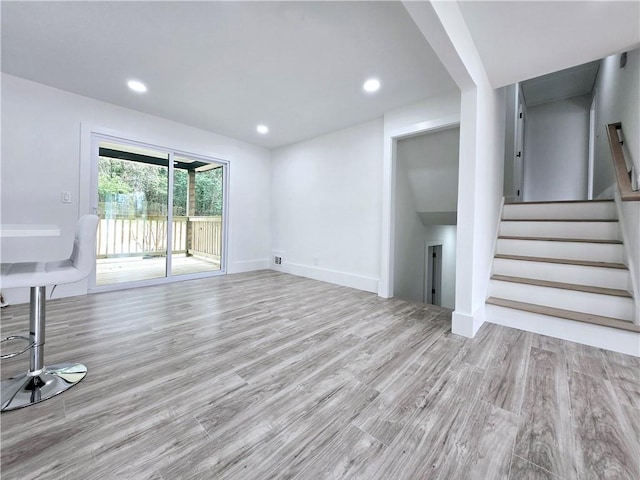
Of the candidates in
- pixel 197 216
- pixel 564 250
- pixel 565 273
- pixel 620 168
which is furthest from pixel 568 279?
pixel 197 216

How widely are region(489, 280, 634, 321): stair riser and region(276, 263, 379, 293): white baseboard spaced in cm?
141

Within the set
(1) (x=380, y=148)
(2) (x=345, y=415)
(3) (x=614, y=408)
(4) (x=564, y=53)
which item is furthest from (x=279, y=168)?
(3) (x=614, y=408)

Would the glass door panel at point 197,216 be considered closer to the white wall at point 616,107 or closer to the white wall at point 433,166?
the white wall at point 433,166

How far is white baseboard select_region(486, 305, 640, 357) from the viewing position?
1883mm

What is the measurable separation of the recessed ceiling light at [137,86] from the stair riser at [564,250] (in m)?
4.37

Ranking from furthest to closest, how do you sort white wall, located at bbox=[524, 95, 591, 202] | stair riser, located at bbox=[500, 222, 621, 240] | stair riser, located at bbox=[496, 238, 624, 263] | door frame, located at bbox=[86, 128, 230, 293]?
white wall, located at bbox=[524, 95, 591, 202] < door frame, located at bbox=[86, 128, 230, 293] < stair riser, located at bbox=[500, 222, 621, 240] < stair riser, located at bbox=[496, 238, 624, 263]

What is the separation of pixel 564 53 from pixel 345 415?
9.74 feet

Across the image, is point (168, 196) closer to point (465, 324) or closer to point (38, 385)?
point (38, 385)

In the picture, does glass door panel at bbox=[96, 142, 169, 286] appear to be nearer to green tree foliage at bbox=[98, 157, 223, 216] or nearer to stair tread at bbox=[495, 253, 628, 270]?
green tree foliage at bbox=[98, 157, 223, 216]

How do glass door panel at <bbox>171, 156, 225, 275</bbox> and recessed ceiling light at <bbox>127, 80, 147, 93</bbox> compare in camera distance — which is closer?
recessed ceiling light at <bbox>127, 80, 147, 93</bbox>

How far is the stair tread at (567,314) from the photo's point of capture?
1907 millimetres

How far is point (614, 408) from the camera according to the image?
52.1 inches

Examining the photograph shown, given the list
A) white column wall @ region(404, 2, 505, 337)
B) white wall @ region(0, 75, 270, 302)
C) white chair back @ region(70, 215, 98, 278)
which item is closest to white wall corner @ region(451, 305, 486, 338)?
white column wall @ region(404, 2, 505, 337)

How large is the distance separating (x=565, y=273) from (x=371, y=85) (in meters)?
2.62
